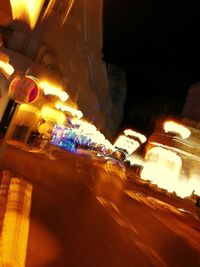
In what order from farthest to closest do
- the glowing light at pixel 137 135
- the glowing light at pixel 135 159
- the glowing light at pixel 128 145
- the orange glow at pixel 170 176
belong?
the glowing light at pixel 128 145
the glowing light at pixel 137 135
the glowing light at pixel 135 159
the orange glow at pixel 170 176

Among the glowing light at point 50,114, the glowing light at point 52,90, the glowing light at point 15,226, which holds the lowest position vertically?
the glowing light at point 15,226

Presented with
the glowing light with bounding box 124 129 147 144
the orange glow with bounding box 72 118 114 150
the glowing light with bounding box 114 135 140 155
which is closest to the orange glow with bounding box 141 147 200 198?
the orange glow with bounding box 72 118 114 150

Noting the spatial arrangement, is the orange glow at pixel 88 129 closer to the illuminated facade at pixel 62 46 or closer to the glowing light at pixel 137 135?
the illuminated facade at pixel 62 46

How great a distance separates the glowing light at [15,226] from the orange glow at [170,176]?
2267 centimetres

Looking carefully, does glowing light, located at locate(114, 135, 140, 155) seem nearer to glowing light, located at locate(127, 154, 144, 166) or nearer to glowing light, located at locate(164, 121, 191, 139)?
glowing light, located at locate(127, 154, 144, 166)

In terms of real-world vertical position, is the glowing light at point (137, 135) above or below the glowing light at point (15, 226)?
above

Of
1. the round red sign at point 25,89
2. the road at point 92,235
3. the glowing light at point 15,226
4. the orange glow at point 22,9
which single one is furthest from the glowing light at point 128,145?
the orange glow at point 22,9

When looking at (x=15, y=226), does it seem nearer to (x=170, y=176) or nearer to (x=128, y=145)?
(x=170, y=176)

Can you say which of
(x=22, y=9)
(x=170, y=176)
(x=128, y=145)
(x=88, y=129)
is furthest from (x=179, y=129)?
(x=22, y=9)

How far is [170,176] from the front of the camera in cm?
3269

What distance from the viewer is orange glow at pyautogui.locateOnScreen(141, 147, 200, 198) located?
32.2 metres

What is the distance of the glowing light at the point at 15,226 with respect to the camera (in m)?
5.77

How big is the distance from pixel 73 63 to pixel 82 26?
→ 4135 millimetres

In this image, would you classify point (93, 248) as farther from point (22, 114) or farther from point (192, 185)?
point (192, 185)
